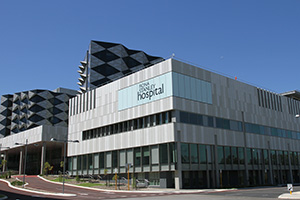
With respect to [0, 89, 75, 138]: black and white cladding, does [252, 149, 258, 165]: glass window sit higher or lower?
lower

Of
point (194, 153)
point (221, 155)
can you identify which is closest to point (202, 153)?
point (194, 153)

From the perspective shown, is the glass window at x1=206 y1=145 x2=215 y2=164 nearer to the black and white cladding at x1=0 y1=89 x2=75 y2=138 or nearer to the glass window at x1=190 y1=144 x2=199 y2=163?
the glass window at x1=190 y1=144 x2=199 y2=163

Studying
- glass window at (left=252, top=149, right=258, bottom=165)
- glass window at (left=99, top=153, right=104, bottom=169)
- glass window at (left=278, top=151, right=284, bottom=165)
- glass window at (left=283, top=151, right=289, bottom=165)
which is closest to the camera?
glass window at (left=252, top=149, right=258, bottom=165)

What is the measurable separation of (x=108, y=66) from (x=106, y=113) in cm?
3536

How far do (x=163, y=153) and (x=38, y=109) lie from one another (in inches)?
3279

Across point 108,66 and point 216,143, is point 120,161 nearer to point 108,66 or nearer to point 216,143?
point 216,143

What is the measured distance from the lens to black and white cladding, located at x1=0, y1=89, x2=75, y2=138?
111 metres

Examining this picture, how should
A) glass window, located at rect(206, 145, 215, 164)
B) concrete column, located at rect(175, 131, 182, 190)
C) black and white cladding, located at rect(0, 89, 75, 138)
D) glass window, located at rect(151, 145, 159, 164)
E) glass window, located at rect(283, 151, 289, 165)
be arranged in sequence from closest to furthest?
concrete column, located at rect(175, 131, 182, 190), glass window, located at rect(151, 145, 159, 164), glass window, located at rect(206, 145, 215, 164), glass window, located at rect(283, 151, 289, 165), black and white cladding, located at rect(0, 89, 75, 138)

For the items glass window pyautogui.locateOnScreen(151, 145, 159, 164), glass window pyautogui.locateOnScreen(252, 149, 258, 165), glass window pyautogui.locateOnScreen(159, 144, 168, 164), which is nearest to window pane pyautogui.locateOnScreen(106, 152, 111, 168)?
glass window pyautogui.locateOnScreen(151, 145, 159, 164)

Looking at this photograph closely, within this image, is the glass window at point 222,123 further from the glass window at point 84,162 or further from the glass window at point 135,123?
the glass window at point 84,162

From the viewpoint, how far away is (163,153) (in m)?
41.7

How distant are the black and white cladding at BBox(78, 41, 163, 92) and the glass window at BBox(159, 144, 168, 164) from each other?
4322cm

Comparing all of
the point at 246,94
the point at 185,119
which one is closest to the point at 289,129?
the point at 246,94

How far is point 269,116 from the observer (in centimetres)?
5838
